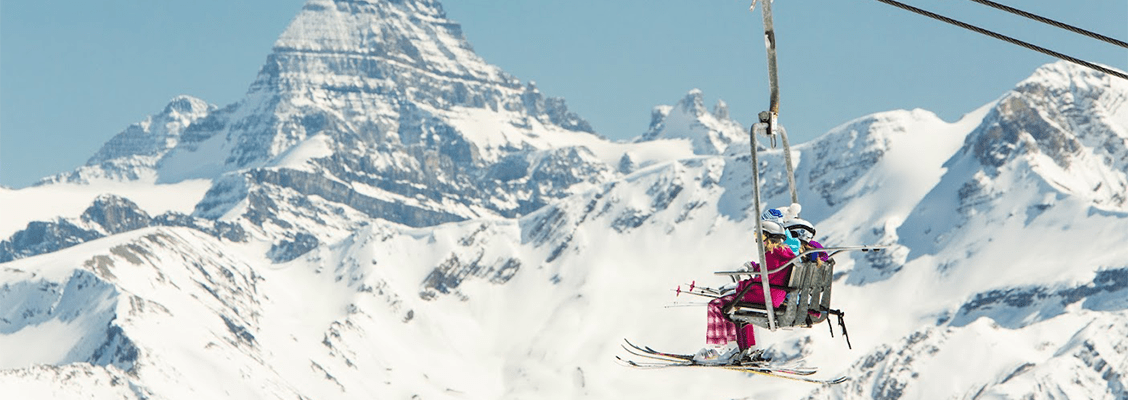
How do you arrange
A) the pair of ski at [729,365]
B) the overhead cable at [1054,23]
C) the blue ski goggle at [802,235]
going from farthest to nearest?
the pair of ski at [729,365]
the blue ski goggle at [802,235]
the overhead cable at [1054,23]

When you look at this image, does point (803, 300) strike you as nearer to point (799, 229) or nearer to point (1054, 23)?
point (799, 229)

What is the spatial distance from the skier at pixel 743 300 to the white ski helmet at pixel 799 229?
18 centimetres

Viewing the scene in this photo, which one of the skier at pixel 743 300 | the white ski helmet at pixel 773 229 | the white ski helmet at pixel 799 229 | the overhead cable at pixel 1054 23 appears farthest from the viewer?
the white ski helmet at pixel 799 229

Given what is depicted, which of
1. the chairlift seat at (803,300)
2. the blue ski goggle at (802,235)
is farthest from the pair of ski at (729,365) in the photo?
the blue ski goggle at (802,235)

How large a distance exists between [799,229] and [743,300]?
1.52m

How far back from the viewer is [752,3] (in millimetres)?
22719

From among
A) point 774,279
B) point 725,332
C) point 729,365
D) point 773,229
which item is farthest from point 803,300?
point 725,332

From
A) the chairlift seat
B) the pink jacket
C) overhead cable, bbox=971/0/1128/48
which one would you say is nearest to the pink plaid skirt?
the pink jacket

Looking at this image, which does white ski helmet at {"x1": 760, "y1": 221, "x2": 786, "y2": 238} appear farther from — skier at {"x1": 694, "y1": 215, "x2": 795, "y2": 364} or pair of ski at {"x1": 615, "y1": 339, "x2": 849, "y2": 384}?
pair of ski at {"x1": 615, "y1": 339, "x2": 849, "y2": 384}

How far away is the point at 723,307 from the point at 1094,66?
910 centimetres

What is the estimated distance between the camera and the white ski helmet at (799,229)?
30078 millimetres

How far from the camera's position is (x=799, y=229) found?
30156mm

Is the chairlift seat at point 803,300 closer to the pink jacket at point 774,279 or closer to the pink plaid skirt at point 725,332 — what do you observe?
the pink jacket at point 774,279

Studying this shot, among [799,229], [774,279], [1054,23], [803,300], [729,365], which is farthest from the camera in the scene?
[729,365]
